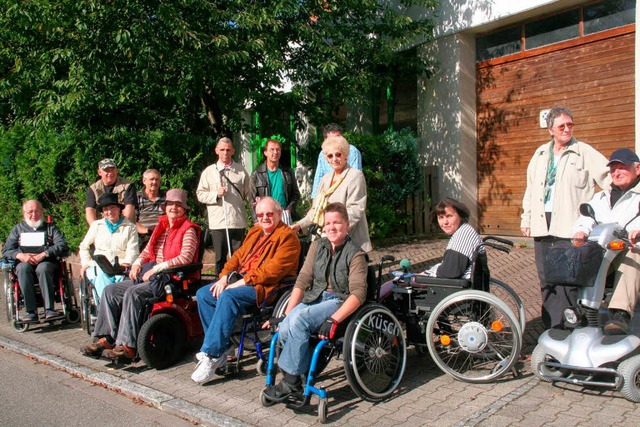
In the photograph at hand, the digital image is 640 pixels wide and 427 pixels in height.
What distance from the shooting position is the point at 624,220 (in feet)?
14.8

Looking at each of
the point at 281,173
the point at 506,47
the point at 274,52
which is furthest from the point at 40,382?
the point at 506,47

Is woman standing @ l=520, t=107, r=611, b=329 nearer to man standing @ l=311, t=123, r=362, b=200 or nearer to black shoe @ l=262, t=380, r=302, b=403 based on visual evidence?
man standing @ l=311, t=123, r=362, b=200

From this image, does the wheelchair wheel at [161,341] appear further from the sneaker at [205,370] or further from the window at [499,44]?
the window at [499,44]

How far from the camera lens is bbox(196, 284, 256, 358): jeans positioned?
493 centimetres

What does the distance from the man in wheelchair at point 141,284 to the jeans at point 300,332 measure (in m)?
1.68

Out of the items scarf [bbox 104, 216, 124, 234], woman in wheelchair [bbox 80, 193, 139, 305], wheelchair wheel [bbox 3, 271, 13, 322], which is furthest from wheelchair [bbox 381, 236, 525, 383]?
wheelchair wheel [bbox 3, 271, 13, 322]

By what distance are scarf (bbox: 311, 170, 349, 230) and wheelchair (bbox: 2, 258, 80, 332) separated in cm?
343

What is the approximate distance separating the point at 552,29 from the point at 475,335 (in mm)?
7564

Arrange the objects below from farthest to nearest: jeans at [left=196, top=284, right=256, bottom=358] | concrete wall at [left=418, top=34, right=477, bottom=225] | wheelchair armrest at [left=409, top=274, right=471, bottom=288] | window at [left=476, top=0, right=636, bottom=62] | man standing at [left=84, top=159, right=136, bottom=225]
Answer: concrete wall at [left=418, top=34, right=477, bottom=225] < window at [left=476, top=0, right=636, bottom=62] < man standing at [left=84, top=159, right=136, bottom=225] < jeans at [left=196, top=284, right=256, bottom=358] < wheelchair armrest at [left=409, top=274, right=471, bottom=288]

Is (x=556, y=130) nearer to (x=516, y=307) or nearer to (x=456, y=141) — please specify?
(x=516, y=307)

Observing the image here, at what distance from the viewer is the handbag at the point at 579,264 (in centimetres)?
428

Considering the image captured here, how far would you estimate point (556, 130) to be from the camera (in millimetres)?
5141

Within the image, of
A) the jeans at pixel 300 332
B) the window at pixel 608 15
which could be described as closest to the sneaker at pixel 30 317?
the jeans at pixel 300 332

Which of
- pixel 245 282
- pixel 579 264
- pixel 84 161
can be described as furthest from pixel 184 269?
pixel 84 161
